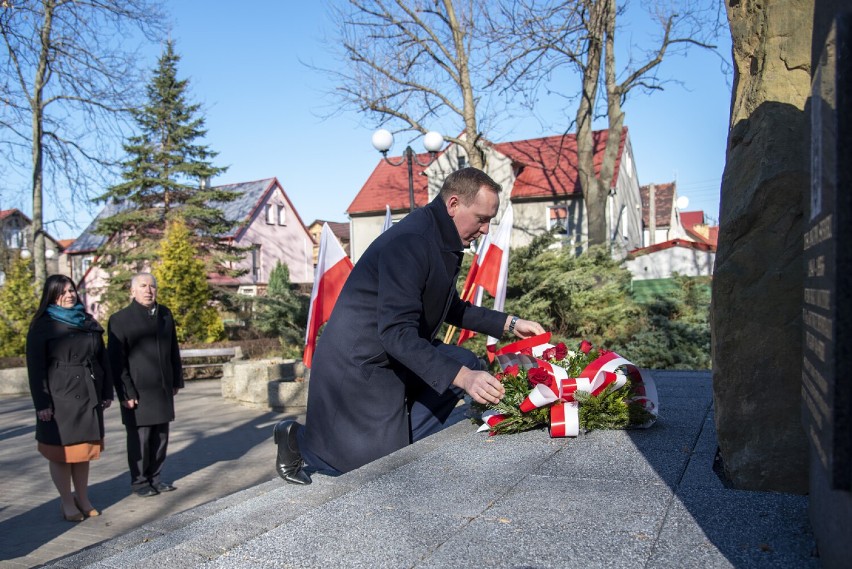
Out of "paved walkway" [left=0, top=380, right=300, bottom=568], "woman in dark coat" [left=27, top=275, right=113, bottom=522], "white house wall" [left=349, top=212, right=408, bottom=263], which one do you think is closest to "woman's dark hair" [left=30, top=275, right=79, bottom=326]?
"woman in dark coat" [left=27, top=275, right=113, bottom=522]

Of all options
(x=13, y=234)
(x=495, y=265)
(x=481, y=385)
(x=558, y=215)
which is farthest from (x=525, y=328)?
(x=13, y=234)

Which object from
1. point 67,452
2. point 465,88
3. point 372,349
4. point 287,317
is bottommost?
point 67,452

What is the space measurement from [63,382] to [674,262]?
74.6 feet

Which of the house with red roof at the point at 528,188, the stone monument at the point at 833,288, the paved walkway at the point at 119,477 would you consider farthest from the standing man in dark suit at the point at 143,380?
the house with red roof at the point at 528,188

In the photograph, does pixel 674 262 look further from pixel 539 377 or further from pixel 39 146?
pixel 539 377

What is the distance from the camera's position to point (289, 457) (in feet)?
12.1

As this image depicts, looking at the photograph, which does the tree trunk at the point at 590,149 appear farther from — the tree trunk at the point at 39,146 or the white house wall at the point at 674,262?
the tree trunk at the point at 39,146

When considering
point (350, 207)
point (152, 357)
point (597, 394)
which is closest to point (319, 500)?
point (597, 394)

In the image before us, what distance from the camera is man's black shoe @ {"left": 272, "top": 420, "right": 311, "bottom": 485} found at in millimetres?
3574

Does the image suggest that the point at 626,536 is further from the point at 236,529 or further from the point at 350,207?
the point at 350,207

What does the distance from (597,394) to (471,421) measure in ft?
3.08

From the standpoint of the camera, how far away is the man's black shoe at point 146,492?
22.1ft

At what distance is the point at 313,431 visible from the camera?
3.93 meters

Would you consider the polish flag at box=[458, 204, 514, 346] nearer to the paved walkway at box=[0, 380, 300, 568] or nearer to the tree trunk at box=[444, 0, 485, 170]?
the paved walkway at box=[0, 380, 300, 568]
